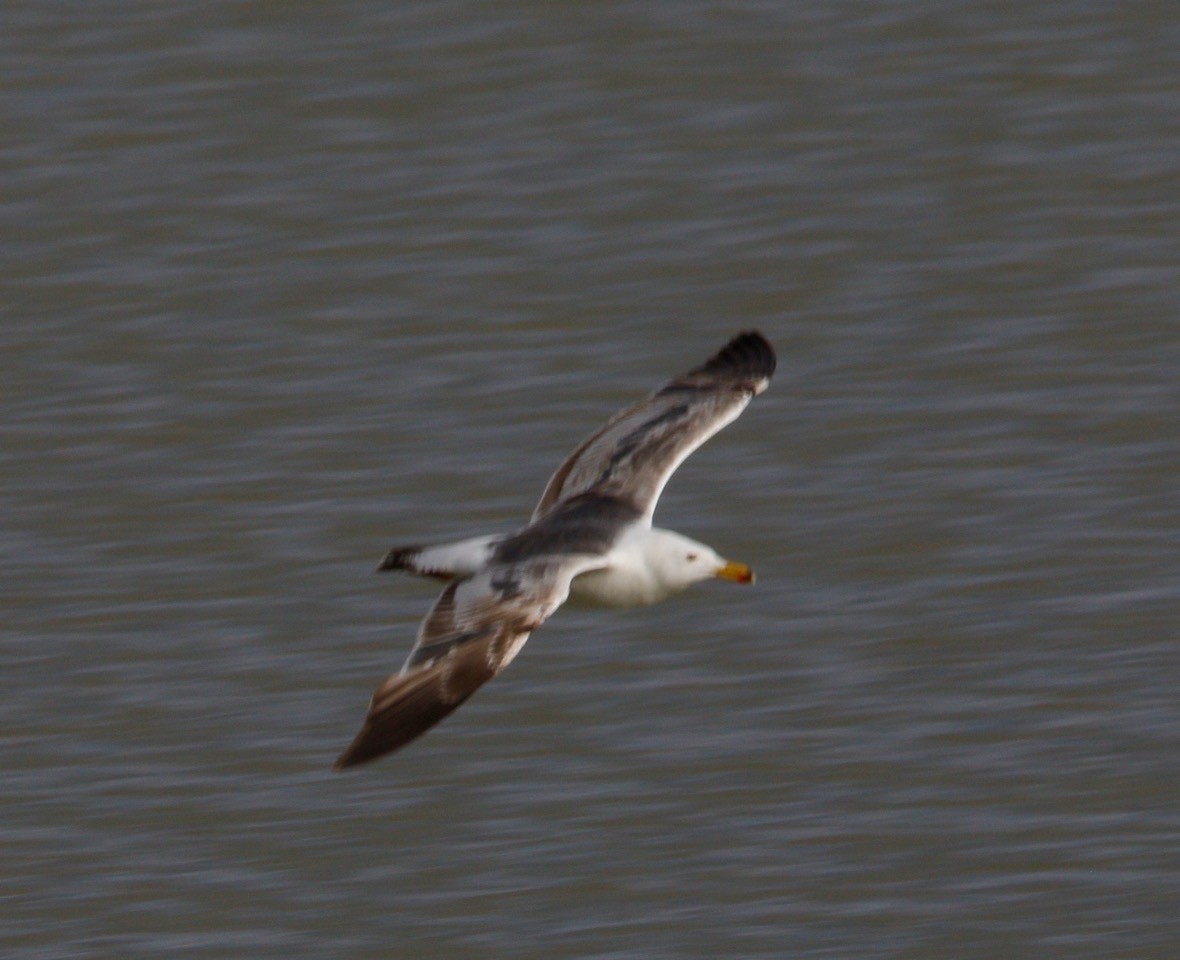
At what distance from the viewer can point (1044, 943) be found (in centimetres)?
1208

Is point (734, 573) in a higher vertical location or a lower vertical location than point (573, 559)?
lower

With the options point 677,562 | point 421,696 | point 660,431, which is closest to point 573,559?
point 677,562

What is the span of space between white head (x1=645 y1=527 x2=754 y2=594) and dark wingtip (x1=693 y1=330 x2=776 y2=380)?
71.7 inches

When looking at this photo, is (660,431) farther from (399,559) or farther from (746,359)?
(399,559)

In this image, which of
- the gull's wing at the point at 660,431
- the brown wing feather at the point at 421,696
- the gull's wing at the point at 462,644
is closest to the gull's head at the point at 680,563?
the gull's wing at the point at 462,644

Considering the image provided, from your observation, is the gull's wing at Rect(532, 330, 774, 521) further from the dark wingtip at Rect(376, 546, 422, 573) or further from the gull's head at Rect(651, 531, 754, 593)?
the dark wingtip at Rect(376, 546, 422, 573)

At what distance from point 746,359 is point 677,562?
2093 mm

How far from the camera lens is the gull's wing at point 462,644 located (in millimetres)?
9992

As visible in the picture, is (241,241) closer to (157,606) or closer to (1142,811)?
(157,606)

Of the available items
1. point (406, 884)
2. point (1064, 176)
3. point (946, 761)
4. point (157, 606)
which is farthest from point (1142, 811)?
point (1064, 176)

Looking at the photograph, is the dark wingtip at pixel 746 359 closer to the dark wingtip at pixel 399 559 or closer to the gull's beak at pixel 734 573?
the gull's beak at pixel 734 573

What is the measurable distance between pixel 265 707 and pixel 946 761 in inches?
145

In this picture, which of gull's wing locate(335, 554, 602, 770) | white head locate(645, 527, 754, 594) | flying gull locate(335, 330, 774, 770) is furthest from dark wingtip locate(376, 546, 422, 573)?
white head locate(645, 527, 754, 594)

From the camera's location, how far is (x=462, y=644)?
10.6 metres
